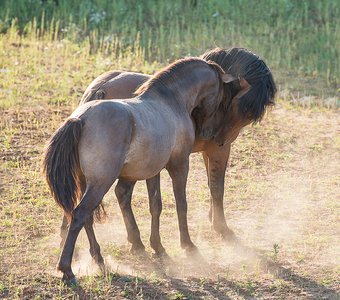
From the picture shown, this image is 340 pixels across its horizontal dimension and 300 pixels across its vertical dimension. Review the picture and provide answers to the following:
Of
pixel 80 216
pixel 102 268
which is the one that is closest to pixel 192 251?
pixel 102 268

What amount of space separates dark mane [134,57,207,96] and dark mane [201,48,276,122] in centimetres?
46

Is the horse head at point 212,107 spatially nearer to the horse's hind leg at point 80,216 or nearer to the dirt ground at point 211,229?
the dirt ground at point 211,229

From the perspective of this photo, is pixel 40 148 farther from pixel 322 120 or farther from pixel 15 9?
pixel 15 9

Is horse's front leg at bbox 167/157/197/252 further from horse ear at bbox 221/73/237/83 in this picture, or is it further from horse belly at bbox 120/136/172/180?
horse ear at bbox 221/73/237/83

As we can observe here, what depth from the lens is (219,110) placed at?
8.62 m

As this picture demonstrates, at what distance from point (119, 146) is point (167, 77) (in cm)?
139

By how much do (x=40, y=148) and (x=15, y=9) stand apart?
20.8 feet

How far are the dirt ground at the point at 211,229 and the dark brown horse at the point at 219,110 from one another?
23cm

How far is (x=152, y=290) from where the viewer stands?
6.91 meters

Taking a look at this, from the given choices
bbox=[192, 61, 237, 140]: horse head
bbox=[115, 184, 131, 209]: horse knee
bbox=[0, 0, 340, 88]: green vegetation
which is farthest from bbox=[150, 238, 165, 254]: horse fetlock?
bbox=[0, 0, 340, 88]: green vegetation

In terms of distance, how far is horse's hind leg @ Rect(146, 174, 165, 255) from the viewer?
26.2 feet

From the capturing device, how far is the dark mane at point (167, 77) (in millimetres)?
7822

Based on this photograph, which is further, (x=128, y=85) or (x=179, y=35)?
(x=179, y=35)

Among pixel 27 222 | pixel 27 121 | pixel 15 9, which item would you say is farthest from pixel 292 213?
pixel 15 9
